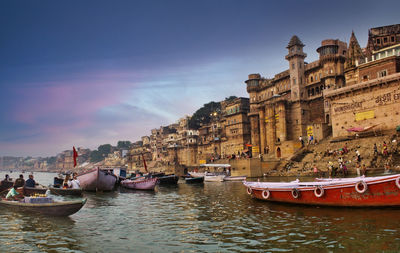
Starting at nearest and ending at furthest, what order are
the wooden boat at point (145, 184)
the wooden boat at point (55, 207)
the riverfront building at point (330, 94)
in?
the wooden boat at point (55, 207) < the wooden boat at point (145, 184) < the riverfront building at point (330, 94)

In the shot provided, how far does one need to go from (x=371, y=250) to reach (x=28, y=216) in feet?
51.5

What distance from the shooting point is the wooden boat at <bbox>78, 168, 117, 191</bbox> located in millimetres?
31766

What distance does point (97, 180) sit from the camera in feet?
105

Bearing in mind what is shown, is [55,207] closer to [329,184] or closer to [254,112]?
[329,184]

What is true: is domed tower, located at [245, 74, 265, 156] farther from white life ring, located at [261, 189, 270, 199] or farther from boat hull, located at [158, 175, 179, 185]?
white life ring, located at [261, 189, 270, 199]

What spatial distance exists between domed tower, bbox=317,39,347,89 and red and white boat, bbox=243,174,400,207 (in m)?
37.5

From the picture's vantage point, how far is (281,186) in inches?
699

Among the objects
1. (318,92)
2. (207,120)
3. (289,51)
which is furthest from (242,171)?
(207,120)

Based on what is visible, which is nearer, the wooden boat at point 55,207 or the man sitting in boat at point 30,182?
the wooden boat at point 55,207

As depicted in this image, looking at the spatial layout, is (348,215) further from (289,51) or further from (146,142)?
(146,142)

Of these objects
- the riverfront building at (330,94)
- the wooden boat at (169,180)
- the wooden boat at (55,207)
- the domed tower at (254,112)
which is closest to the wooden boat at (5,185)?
the wooden boat at (55,207)

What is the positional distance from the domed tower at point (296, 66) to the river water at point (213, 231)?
41.6 m

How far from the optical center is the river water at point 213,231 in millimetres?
9672

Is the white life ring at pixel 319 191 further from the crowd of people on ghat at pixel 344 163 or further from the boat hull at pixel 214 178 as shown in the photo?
the boat hull at pixel 214 178
